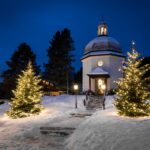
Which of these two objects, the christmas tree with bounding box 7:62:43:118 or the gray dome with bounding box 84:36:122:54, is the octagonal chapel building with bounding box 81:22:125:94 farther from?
the christmas tree with bounding box 7:62:43:118

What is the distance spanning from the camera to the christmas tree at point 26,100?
25.5m

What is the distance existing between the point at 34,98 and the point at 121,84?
9325 mm

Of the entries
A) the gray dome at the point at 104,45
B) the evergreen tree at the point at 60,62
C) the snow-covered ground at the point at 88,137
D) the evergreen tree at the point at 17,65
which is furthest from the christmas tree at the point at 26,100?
the evergreen tree at the point at 17,65

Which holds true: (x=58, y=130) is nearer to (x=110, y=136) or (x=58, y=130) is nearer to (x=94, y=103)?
(x=110, y=136)

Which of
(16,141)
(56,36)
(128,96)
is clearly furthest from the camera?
(56,36)

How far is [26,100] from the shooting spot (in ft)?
85.0

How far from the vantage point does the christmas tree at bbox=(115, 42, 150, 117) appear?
68.0 ft

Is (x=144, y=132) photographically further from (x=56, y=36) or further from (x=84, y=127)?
(x=56, y=36)

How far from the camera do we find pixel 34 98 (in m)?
26.4

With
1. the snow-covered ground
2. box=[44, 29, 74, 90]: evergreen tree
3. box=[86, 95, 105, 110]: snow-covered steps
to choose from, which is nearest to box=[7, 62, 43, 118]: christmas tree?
the snow-covered ground

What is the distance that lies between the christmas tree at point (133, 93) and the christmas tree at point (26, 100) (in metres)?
8.91

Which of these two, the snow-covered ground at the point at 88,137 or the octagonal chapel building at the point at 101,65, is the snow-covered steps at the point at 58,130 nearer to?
the snow-covered ground at the point at 88,137

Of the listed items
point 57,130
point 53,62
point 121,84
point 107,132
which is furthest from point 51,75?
point 107,132

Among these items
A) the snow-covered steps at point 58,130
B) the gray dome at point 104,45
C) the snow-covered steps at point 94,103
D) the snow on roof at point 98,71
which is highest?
the gray dome at point 104,45
